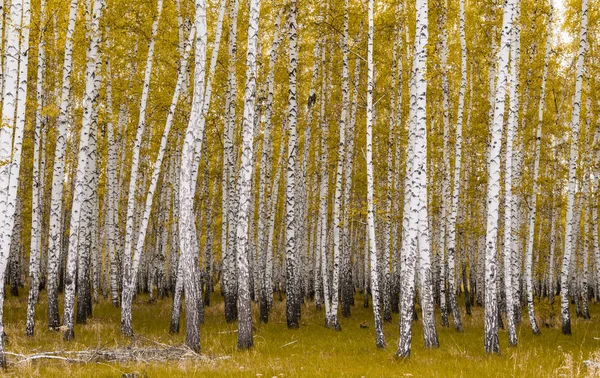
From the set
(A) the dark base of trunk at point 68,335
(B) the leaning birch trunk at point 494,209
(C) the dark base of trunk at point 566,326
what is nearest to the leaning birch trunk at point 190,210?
(A) the dark base of trunk at point 68,335

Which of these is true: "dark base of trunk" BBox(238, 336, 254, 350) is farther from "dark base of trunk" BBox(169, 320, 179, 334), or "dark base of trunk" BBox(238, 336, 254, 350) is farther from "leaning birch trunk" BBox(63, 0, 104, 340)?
"leaning birch trunk" BBox(63, 0, 104, 340)

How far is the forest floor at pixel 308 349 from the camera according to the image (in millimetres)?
7793

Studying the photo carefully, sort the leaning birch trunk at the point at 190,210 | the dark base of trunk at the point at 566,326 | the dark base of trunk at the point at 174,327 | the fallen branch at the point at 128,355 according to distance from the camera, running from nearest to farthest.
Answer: the fallen branch at the point at 128,355 < the leaning birch trunk at the point at 190,210 < the dark base of trunk at the point at 174,327 < the dark base of trunk at the point at 566,326

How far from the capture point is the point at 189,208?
10.0m

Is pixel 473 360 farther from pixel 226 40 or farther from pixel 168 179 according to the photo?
pixel 168 179

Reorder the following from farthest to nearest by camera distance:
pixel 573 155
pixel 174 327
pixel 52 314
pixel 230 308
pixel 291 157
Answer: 1. pixel 230 308
2. pixel 573 155
3. pixel 291 157
4. pixel 174 327
5. pixel 52 314

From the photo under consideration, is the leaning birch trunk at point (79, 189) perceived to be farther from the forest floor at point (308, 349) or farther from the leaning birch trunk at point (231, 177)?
the leaning birch trunk at point (231, 177)

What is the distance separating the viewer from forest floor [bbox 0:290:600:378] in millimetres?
7793

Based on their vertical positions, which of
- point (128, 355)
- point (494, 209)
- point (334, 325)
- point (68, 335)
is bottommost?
point (334, 325)

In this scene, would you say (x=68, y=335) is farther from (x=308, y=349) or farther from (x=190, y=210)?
(x=308, y=349)

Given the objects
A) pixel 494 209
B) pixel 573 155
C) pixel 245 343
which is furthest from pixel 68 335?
pixel 573 155

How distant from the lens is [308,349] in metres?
11.3

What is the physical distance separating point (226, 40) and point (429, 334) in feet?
41.9

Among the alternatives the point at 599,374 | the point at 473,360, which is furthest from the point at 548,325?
the point at 599,374
